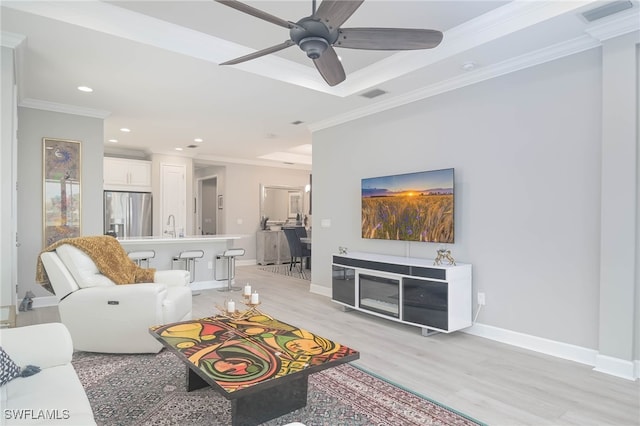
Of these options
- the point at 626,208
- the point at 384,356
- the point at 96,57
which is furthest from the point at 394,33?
the point at 96,57

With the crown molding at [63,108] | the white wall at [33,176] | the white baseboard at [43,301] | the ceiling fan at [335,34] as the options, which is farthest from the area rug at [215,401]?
the crown molding at [63,108]

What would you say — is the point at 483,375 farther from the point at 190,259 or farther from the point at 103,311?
the point at 190,259

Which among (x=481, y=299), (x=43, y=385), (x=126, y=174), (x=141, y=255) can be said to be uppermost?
(x=126, y=174)

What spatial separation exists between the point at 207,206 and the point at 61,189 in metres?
5.57

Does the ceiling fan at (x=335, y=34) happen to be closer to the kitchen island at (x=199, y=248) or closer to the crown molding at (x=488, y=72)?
the crown molding at (x=488, y=72)

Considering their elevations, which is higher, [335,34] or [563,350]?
[335,34]

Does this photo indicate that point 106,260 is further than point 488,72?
No

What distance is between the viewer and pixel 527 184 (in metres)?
3.39

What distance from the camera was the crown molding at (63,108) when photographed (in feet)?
15.7

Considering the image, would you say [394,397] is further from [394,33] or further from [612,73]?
[612,73]

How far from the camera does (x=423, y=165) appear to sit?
4309 mm

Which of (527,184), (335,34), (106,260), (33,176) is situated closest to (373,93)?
(527,184)

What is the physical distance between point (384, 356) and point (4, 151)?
364cm

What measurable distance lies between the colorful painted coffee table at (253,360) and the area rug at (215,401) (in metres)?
0.15
